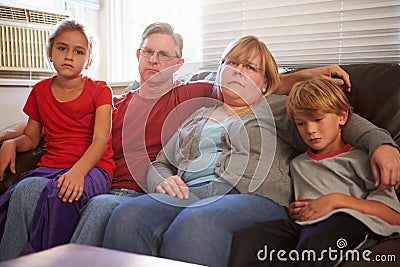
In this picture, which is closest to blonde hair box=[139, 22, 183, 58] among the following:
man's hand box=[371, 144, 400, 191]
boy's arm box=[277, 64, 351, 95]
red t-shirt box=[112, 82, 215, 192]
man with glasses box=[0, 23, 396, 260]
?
man with glasses box=[0, 23, 396, 260]

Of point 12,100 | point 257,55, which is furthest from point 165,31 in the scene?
point 12,100

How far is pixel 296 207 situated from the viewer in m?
1.37

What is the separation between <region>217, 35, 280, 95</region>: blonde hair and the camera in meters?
1.61

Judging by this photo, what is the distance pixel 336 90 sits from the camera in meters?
1.47

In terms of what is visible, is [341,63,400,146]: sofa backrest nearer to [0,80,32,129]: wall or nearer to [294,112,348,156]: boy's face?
[294,112,348,156]: boy's face

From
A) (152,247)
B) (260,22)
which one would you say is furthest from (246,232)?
(260,22)

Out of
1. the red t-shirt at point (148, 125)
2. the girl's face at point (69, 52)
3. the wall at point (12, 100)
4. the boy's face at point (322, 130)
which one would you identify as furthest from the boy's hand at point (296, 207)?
the wall at point (12, 100)

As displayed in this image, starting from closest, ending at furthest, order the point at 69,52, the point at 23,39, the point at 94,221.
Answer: the point at 94,221 < the point at 69,52 < the point at 23,39

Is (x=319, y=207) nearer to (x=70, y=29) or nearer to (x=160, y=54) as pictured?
(x=160, y=54)

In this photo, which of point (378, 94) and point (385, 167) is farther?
point (378, 94)

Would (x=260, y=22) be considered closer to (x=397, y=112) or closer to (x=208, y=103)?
(x=208, y=103)

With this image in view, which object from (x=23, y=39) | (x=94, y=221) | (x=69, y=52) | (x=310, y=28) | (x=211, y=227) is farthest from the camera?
(x=23, y=39)

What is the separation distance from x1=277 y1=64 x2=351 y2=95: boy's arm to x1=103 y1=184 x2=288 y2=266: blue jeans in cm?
47

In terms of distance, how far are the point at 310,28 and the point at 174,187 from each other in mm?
1132
